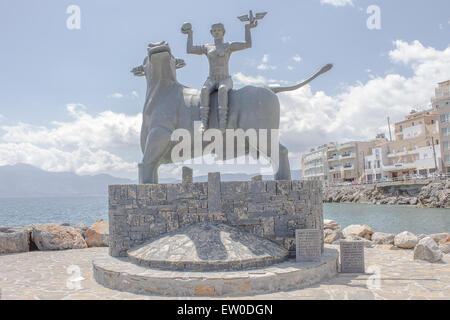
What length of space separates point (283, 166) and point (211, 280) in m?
2.98

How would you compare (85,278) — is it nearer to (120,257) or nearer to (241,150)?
(120,257)

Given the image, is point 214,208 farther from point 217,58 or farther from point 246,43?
point 246,43

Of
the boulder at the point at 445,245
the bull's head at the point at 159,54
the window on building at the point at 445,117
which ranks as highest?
the window on building at the point at 445,117

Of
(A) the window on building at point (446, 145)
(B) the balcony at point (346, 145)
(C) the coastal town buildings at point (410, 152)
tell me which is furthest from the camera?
(B) the balcony at point (346, 145)

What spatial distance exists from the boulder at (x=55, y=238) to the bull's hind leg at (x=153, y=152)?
157 inches

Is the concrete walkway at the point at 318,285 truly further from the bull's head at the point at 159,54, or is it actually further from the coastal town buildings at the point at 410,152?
the coastal town buildings at the point at 410,152

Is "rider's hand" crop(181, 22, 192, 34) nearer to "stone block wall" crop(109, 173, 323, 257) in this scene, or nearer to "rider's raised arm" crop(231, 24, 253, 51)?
"rider's raised arm" crop(231, 24, 253, 51)

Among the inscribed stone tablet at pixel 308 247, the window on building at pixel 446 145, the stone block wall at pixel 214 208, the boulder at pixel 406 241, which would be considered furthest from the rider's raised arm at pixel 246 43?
the window on building at pixel 446 145

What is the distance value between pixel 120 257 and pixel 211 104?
345 centimetres

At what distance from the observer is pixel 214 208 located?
6.45m

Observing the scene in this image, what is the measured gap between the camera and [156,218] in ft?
21.8

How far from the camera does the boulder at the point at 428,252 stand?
7398mm

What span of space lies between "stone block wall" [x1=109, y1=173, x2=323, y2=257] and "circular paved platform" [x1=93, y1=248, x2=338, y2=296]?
0.86 meters
